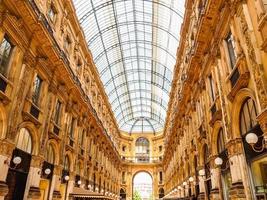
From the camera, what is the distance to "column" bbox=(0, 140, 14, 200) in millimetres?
9835

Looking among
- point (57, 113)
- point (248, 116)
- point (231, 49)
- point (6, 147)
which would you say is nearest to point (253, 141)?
point (248, 116)

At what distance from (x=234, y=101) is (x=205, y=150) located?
6625 millimetres

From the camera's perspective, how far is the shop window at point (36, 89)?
1386 centimetres

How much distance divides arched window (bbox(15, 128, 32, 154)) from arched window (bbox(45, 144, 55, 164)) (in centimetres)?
207

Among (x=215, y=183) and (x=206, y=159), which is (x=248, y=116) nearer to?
(x=215, y=183)

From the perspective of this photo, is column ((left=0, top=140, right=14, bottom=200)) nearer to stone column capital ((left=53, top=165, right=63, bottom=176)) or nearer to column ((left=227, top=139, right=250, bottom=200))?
stone column capital ((left=53, top=165, right=63, bottom=176))

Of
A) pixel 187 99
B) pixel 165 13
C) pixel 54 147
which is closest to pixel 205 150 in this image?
pixel 187 99

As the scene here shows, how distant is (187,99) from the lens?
69.1 ft

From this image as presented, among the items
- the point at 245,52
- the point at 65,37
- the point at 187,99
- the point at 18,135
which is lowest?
the point at 18,135

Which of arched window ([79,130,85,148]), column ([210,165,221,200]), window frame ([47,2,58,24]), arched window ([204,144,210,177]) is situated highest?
window frame ([47,2,58,24])

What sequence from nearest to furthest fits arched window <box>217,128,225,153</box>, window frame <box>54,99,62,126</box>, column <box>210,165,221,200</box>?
column <box>210,165,221,200</box>
arched window <box>217,128,225,153</box>
window frame <box>54,99,62,126</box>

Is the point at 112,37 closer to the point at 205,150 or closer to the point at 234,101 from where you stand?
the point at 205,150

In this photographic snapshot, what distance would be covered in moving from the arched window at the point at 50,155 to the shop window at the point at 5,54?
598cm

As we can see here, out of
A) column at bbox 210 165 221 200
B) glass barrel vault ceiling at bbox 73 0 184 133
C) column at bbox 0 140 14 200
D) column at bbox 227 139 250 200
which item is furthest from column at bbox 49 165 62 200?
glass barrel vault ceiling at bbox 73 0 184 133
